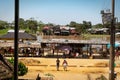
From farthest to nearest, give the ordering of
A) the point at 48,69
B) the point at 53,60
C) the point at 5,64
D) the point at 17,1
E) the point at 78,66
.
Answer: the point at 53,60 → the point at 78,66 → the point at 48,69 → the point at 5,64 → the point at 17,1

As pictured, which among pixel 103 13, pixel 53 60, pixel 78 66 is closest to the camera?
pixel 103 13

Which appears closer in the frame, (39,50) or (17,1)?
(17,1)

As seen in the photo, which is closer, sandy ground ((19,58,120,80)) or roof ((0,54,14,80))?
roof ((0,54,14,80))

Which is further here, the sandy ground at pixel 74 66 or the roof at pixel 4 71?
the sandy ground at pixel 74 66

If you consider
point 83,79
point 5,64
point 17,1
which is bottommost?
point 83,79

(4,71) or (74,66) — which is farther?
(74,66)

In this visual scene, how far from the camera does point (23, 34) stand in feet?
155

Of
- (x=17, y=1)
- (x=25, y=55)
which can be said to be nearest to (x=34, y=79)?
(x=17, y=1)

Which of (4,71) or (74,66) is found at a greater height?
(4,71)

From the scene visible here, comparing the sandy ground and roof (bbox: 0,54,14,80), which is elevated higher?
roof (bbox: 0,54,14,80)

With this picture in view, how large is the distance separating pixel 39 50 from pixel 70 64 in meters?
9.06

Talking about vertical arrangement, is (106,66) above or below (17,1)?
below

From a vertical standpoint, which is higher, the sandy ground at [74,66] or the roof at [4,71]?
the roof at [4,71]

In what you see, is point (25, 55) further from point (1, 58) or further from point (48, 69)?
point (1, 58)
